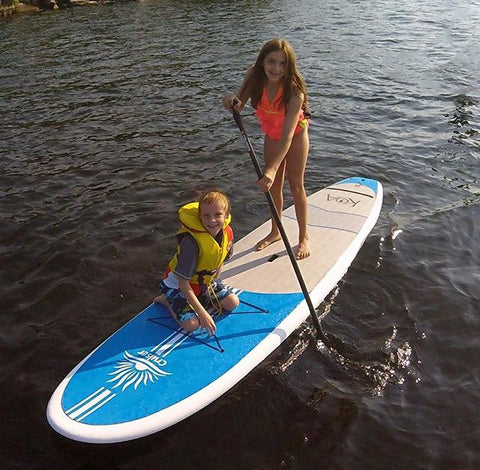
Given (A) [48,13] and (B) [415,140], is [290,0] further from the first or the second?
(B) [415,140]

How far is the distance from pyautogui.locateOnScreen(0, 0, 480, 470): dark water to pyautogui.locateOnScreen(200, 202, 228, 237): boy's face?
1617 millimetres

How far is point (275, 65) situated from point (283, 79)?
0.19m

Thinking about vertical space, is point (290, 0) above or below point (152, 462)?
below

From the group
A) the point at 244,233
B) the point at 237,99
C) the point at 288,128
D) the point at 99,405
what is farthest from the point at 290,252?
the point at 244,233

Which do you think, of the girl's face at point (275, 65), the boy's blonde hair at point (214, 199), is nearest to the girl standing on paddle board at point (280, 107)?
the girl's face at point (275, 65)

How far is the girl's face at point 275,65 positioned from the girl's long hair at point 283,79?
3 cm

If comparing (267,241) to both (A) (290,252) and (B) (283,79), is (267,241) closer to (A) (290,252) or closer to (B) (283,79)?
(A) (290,252)

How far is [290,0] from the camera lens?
28.3 meters

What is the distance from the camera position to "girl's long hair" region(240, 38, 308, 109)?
5.18m

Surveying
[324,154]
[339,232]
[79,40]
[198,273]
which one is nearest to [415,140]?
[324,154]

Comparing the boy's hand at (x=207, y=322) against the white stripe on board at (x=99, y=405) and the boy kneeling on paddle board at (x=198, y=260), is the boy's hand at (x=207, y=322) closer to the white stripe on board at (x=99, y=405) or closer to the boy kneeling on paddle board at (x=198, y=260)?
the boy kneeling on paddle board at (x=198, y=260)

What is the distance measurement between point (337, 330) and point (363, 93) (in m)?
9.24

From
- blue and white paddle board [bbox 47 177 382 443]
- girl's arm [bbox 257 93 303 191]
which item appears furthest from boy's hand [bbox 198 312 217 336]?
girl's arm [bbox 257 93 303 191]

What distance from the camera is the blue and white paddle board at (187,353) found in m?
4.13
